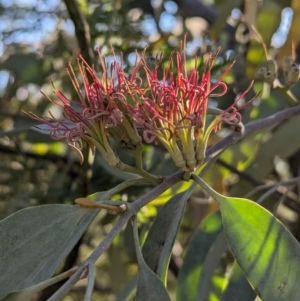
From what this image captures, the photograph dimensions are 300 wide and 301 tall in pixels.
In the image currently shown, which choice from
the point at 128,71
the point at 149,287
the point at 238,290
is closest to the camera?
the point at 149,287

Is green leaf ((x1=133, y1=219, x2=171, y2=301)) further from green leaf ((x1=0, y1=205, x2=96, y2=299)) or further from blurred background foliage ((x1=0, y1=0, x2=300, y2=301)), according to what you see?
blurred background foliage ((x1=0, y1=0, x2=300, y2=301))

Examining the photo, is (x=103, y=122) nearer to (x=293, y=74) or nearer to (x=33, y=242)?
(x=33, y=242)

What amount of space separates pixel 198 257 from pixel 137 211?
10.2 inches

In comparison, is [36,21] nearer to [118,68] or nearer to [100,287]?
[100,287]

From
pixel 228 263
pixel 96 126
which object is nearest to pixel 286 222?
pixel 228 263

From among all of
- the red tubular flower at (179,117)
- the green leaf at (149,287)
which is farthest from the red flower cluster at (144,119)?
the green leaf at (149,287)

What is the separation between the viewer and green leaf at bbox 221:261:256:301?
2.16ft

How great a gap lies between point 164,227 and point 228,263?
0.55 metres

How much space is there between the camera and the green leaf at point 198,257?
2.36 feet

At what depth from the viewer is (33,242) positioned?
1.69 ft

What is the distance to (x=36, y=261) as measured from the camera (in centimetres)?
51

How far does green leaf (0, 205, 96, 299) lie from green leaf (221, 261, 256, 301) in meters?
0.23

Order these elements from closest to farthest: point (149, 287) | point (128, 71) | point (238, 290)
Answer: point (149, 287) < point (238, 290) < point (128, 71)

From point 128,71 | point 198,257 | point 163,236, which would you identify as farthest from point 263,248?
point 128,71
